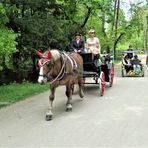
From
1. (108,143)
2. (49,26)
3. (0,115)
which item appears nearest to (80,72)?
(0,115)

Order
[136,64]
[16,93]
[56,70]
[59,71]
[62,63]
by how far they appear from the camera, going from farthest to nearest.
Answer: [136,64] → [16,93] → [62,63] → [59,71] → [56,70]

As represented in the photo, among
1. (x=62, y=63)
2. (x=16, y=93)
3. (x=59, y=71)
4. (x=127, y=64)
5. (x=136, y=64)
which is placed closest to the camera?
(x=59, y=71)

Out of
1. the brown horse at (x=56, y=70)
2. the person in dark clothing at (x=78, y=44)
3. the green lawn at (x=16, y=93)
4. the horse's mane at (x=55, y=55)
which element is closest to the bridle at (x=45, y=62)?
the brown horse at (x=56, y=70)

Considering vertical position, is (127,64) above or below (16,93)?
above

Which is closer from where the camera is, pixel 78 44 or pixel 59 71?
pixel 59 71

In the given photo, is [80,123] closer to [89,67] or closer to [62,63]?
[62,63]

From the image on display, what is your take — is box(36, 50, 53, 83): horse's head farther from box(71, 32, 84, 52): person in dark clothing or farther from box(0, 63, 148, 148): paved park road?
box(71, 32, 84, 52): person in dark clothing

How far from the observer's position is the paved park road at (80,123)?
314 inches

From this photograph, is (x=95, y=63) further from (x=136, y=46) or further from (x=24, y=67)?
(x=136, y=46)

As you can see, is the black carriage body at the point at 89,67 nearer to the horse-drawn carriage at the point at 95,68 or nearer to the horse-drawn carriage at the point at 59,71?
the horse-drawn carriage at the point at 95,68

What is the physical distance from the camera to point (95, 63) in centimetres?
1540

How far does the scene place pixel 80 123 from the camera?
9711 mm

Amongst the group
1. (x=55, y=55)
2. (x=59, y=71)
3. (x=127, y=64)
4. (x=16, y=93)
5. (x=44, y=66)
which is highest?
(x=55, y=55)

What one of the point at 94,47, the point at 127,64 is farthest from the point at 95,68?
the point at 127,64
